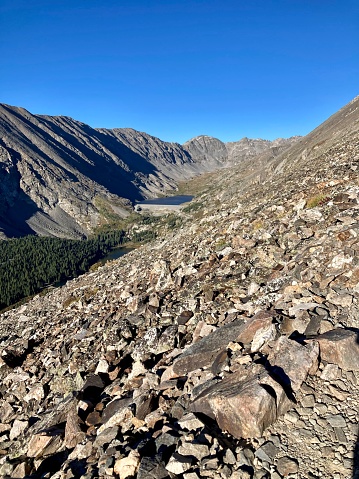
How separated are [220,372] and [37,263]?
157808 millimetres

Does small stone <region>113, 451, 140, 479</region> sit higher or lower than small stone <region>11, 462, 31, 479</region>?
higher

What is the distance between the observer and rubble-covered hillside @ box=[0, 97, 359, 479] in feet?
21.8

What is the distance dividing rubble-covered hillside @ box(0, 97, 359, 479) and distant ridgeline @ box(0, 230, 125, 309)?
370ft

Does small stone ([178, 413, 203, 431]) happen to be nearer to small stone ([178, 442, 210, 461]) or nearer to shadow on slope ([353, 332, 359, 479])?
small stone ([178, 442, 210, 461])

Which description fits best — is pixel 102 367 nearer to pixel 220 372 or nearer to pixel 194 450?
pixel 220 372

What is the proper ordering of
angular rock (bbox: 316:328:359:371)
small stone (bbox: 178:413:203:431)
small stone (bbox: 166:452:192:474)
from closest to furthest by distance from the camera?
small stone (bbox: 166:452:192:474), small stone (bbox: 178:413:203:431), angular rock (bbox: 316:328:359:371)

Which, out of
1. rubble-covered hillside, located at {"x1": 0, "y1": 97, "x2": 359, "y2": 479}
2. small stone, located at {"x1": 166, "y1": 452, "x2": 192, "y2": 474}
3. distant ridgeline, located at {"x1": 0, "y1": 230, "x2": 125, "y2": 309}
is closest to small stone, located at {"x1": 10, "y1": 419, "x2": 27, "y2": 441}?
rubble-covered hillside, located at {"x1": 0, "y1": 97, "x2": 359, "y2": 479}

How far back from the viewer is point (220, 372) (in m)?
9.19

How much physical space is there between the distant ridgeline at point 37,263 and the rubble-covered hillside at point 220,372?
113 m

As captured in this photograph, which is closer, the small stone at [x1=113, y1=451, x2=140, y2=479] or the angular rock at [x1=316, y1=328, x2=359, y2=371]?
the small stone at [x1=113, y1=451, x2=140, y2=479]

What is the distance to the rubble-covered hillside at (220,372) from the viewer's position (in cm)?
665

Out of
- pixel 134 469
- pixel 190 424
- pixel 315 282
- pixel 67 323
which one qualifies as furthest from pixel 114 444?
pixel 67 323

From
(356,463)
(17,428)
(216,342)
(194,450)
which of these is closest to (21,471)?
(17,428)

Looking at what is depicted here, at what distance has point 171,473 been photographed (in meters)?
6.56
